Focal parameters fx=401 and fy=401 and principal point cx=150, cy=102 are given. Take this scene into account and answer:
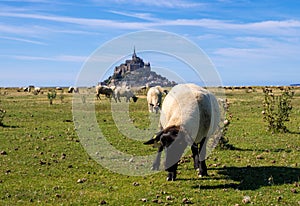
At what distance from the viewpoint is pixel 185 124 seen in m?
12.6

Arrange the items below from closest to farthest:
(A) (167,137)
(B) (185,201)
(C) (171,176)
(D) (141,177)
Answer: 1. (B) (185,201)
2. (A) (167,137)
3. (C) (171,176)
4. (D) (141,177)

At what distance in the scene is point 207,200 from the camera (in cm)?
1097

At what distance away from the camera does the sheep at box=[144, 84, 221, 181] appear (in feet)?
39.5

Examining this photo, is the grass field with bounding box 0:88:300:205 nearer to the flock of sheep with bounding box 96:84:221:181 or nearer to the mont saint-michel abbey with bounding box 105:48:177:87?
the flock of sheep with bounding box 96:84:221:181

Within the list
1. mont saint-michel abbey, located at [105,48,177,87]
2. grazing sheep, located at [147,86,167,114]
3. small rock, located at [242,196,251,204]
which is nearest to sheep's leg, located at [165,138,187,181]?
small rock, located at [242,196,251,204]

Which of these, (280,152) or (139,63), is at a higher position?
(139,63)

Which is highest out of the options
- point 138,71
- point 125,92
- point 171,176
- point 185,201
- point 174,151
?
point 138,71

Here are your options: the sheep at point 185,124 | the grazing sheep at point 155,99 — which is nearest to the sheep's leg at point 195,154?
the sheep at point 185,124

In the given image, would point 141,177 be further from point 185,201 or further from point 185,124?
point 185,201

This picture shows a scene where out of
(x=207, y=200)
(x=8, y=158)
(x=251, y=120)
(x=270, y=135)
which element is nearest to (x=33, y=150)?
(x=8, y=158)

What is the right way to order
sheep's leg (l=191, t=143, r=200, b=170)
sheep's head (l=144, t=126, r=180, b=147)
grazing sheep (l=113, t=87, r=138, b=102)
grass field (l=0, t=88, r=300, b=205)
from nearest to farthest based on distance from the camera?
grass field (l=0, t=88, r=300, b=205) → sheep's head (l=144, t=126, r=180, b=147) → sheep's leg (l=191, t=143, r=200, b=170) → grazing sheep (l=113, t=87, r=138, b=102)

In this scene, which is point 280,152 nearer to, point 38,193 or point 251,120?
point 38,193

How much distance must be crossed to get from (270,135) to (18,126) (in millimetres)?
17132

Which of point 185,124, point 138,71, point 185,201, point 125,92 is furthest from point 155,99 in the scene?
point 185,201
